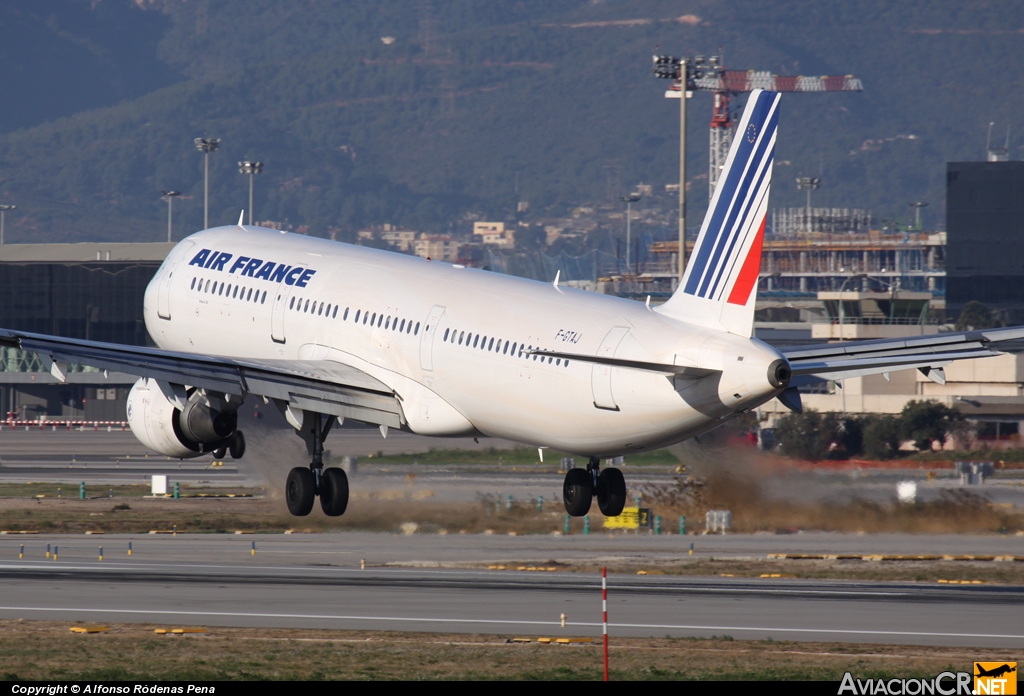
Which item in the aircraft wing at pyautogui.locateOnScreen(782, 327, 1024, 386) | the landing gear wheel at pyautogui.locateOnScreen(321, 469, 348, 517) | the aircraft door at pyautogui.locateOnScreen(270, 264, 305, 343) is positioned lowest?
the landing gear wheel at pyautogui.locateOnScreen(321, 469, 348, 517)

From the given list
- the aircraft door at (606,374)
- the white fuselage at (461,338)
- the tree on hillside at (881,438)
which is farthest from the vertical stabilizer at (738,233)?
the tree on hillside at (881,438)

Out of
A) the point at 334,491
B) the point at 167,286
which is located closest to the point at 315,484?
the point at 334,491

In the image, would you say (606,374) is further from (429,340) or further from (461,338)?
(429,340)

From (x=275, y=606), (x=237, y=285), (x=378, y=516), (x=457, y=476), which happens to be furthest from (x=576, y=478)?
(x=457, y=476)

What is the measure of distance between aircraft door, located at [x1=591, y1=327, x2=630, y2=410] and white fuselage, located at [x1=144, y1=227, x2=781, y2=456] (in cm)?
3

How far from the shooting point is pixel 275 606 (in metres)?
42.3

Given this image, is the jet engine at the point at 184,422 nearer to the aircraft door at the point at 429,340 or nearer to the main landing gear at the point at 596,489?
the aircraft door at the point at 429,340

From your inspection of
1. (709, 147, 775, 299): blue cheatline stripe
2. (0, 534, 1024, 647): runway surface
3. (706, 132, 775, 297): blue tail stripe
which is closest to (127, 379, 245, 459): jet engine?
(0, 534, 1024, 647): runway surface

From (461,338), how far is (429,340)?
4.45ft

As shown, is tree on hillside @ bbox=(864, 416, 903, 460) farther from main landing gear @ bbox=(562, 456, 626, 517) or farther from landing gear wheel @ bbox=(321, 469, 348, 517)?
landing gear wheel @ bbox=(321, 469, 348, 517)

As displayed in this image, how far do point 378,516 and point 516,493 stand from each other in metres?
16.2

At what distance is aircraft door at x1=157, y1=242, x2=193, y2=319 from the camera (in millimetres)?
48844

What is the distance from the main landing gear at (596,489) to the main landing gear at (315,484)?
6.53 meters

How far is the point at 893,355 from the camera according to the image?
3797 cm
